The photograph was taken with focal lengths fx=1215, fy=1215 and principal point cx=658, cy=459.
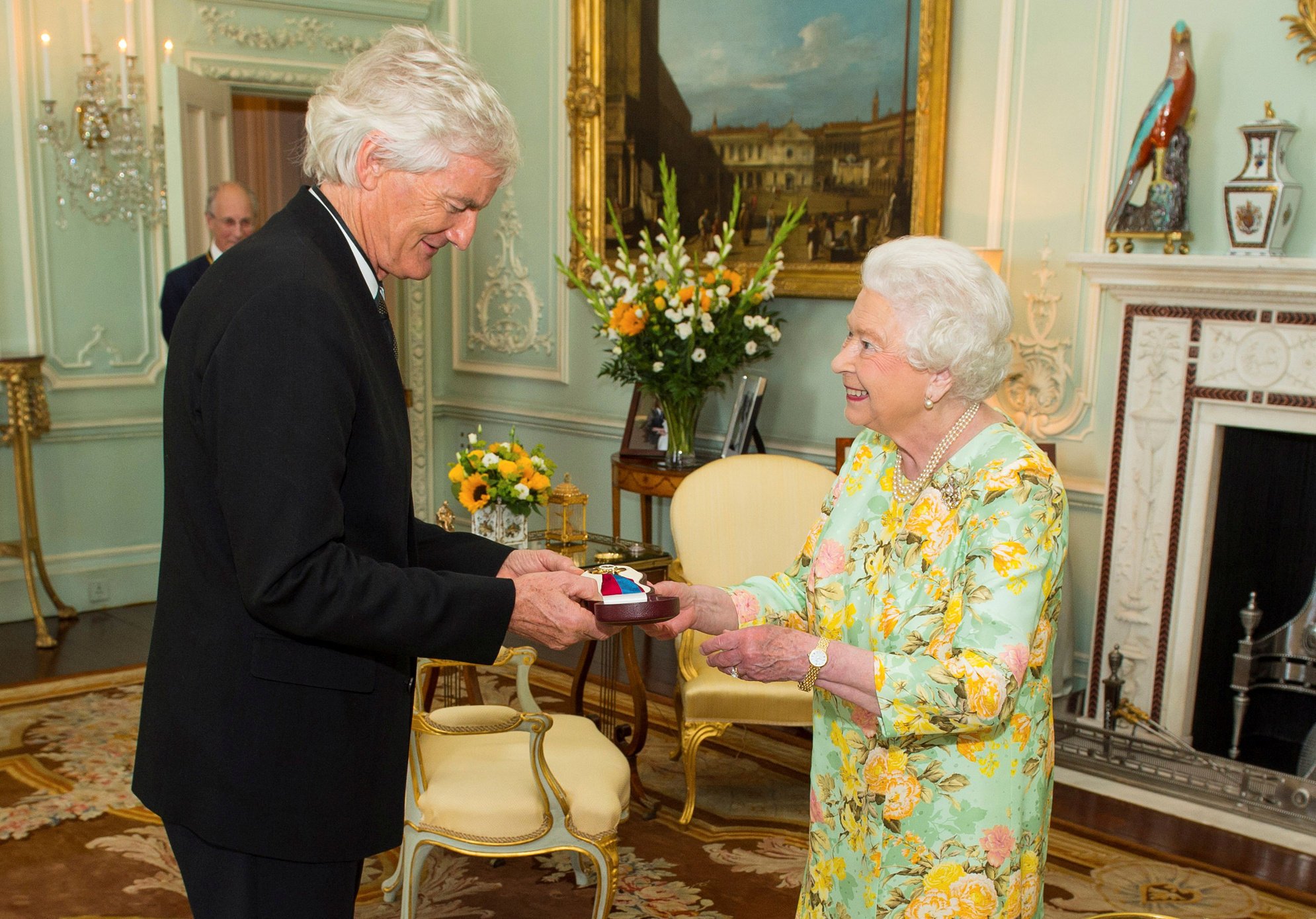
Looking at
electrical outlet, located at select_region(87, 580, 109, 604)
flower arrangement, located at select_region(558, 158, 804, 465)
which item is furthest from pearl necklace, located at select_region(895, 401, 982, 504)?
electrical outlet, located at select_region(87, 580, 109, 604)

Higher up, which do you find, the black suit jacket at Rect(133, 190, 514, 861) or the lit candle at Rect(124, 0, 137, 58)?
the lit candle at Rect(124, 0, 137, 58)

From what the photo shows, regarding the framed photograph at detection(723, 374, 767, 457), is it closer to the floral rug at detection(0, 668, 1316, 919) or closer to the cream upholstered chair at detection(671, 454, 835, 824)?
the cream upholstered chair at detection(671, 454, 835, 824)

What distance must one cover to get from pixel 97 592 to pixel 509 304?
259 cm

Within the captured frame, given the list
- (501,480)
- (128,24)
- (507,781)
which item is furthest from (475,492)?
(128,24)

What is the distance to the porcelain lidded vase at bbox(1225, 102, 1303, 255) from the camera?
150 inches

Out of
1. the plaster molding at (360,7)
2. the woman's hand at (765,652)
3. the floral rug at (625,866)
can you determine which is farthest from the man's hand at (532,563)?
the plaster molding at (360,7)

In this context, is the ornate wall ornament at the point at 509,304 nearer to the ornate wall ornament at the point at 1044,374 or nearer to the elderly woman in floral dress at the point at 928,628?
the ornate wall ornament at the point at 1044,374

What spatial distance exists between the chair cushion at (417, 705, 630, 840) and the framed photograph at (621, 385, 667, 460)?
7.94ft

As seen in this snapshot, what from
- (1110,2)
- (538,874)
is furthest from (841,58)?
(538,874)

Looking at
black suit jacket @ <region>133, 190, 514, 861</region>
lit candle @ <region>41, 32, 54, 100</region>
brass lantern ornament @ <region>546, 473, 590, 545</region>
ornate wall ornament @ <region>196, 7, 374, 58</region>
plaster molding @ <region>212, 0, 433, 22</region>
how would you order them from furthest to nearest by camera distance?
plaster molding @ <region>212, 0, 433, 22</region>, ornate wall ornament @ <region>196, 7, 374, 58</region>, lit candle @ <region>41, 32, 54, 100</region>, brass lantern ornament @ <region>546, 473, 590, 545</region>, black suit jacket @ <region>133, 190, 514, 861</region>

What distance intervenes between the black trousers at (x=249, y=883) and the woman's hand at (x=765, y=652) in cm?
61

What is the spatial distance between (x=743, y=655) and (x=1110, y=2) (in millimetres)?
3442

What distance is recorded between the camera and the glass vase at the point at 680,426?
5164 mm

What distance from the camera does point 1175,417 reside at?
4.13m
